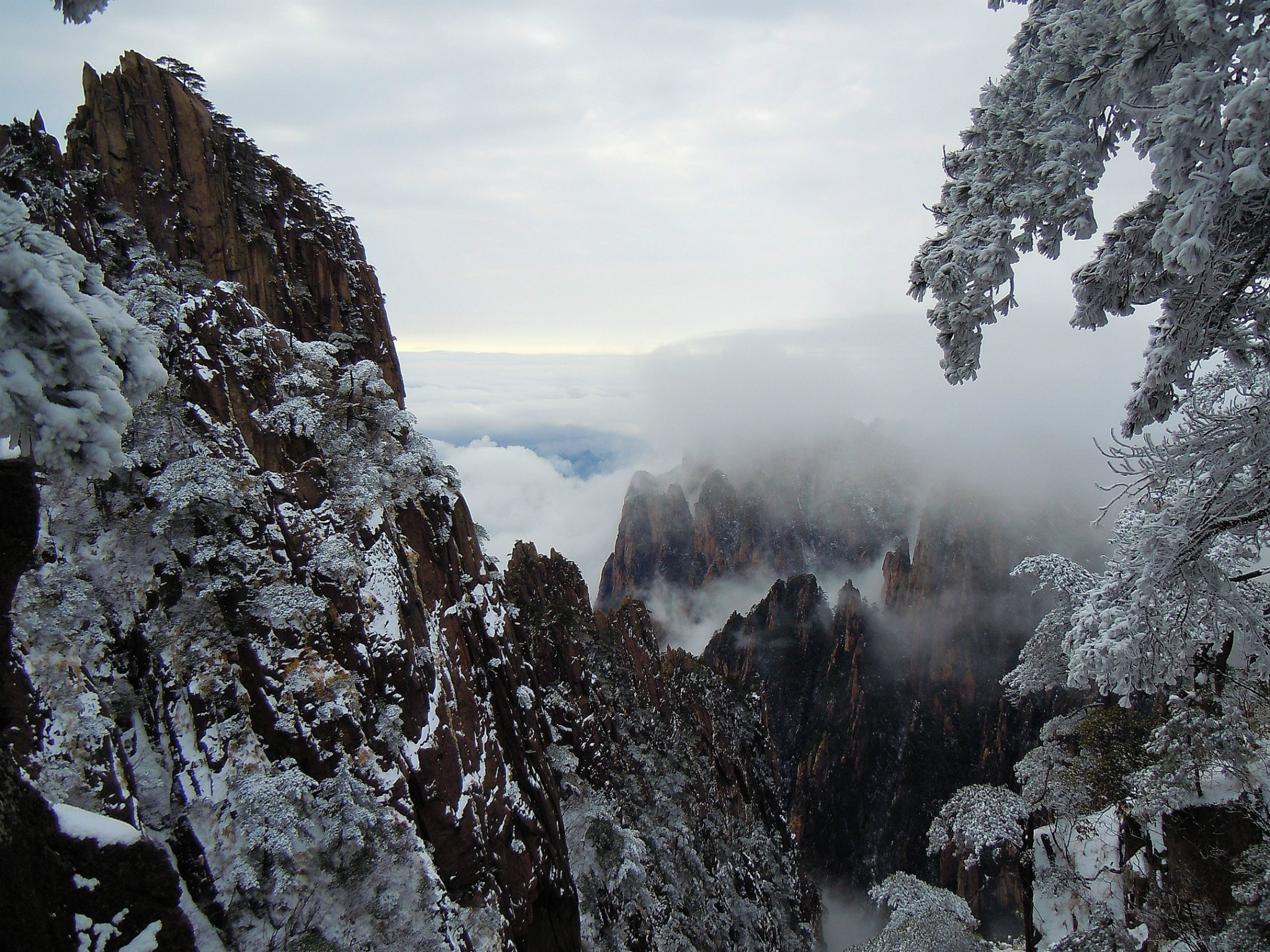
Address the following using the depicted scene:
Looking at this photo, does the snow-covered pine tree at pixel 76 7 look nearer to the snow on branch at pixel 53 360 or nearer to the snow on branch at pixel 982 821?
the snow on branch at pixel 53 360

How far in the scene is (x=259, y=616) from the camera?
11.8 metres

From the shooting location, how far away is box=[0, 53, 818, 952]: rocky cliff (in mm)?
8508

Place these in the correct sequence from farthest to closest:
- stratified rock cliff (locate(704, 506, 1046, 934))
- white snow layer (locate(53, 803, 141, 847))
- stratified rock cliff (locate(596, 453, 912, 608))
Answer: stratified rock cliff (locate(596, 453, 912, 608)) → stratified rock cliff (locate(704, 506, 1046, 934)) → white snow layer (locate(53, 803, 141, 847))

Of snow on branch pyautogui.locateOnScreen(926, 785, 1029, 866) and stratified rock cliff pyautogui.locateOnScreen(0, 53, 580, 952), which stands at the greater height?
stratified rock cliff pyautogui.locateOnScreen(0, 53, 580, 952)

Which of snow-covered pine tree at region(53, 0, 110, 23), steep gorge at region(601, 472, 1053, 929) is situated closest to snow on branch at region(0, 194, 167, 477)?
snow-covered pine tree at region(53, 0, 110, 23)

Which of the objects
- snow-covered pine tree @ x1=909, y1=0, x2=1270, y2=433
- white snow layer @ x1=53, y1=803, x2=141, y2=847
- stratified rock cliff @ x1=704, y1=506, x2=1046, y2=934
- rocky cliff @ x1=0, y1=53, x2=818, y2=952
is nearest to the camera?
snow-covered pine tree @ x1=909, y1=0, x2=1270, y2=433

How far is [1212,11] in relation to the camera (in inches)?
140

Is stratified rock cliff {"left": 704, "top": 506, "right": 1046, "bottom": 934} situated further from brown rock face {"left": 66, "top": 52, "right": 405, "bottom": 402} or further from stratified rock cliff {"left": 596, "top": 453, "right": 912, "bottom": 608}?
brown rock face {"left": 66, "top": 52, "right": 405, "bottom": 402}

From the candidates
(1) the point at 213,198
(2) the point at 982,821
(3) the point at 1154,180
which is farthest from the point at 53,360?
(2) the point at 982,821

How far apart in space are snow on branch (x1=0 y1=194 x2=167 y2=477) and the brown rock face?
41.4 feet

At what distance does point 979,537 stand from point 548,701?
93.4 metres

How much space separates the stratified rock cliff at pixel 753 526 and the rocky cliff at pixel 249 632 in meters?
116

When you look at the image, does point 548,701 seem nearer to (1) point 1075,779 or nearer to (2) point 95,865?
(1) point 1075,779

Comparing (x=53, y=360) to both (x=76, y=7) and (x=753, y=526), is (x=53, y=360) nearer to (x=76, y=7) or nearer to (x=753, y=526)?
(x=76, y=7)
